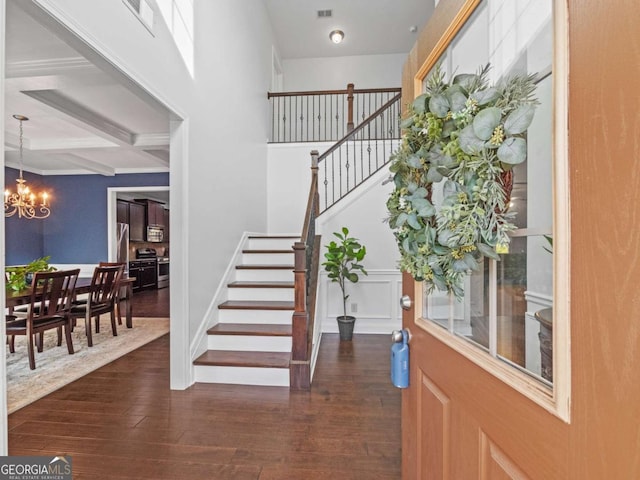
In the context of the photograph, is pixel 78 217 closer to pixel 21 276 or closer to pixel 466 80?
pixel 21 276

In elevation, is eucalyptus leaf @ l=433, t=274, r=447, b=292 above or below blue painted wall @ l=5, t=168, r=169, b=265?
below

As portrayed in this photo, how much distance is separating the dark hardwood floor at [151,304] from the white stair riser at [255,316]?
8.63 ft

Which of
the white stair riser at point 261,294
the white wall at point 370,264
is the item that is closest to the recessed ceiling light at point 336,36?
the white wall at point 370,264

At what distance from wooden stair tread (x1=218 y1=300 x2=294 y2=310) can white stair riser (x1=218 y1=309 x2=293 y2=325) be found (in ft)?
0.14

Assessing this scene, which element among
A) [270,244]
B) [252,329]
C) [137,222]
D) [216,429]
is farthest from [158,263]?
[216,429]

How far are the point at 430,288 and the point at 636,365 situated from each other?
596 millimetres

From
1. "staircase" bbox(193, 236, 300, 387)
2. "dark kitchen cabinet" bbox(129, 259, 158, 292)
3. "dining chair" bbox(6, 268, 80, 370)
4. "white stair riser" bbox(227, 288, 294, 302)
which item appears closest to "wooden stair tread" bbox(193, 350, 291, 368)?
"staircase" bbox(193, 236, 300, 387)

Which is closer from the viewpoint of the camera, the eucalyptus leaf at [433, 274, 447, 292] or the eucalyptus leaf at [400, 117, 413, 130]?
the eucalyptus leaf at [433, 274, 447, 292]

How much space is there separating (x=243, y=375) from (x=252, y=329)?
1.51 feet

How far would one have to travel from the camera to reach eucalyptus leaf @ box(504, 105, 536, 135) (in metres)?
0.66

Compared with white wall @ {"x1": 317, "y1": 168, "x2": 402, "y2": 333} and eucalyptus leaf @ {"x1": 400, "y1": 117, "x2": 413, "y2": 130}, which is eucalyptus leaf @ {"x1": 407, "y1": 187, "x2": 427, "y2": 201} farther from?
white wall @ {"x1": 317, "y1": 168, "x2": 402, "y2": 333}

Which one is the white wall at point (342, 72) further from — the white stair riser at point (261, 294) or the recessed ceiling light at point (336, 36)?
the white stair riser at point (261, 294)

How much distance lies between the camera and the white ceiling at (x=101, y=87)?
254cm

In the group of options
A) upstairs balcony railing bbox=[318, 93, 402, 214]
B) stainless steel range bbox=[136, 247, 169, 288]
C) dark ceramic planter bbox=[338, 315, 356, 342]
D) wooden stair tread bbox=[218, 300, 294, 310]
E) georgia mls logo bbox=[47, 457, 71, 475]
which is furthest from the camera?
stainless steel range bbox=[136, 247, 169, 288]
